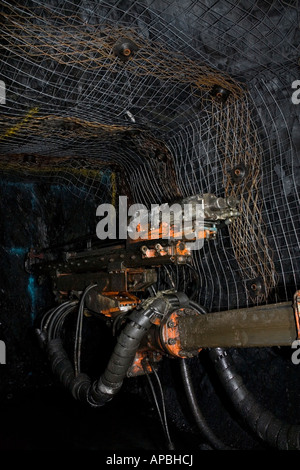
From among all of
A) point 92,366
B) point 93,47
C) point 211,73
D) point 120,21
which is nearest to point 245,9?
point 211,73

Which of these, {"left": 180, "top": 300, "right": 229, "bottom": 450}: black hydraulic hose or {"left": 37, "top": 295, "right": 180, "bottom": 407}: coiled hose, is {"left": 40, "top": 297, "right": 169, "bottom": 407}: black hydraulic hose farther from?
{"left": 180, "top": 300, "right": 229, "bottom": 450}: black hydraulic hose

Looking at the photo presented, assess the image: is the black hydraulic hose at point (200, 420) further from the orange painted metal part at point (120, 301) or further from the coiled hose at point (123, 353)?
the orange painted metal part at point (120, 301)

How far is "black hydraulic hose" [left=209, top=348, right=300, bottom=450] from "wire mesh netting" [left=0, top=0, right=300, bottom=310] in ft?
2.05

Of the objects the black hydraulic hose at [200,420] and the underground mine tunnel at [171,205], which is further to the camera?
the black hydraulic hose at [200,420]

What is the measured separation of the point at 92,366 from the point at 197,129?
3.16 m

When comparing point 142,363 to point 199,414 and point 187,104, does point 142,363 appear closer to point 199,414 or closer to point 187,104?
point 199,414

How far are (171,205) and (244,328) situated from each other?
98 centimetres

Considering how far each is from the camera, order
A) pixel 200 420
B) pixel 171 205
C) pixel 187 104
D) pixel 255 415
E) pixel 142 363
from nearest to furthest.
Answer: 1. pixel 255 415
2. pixel 171 205
3. pixel 200 420
4. pixel 142 363
5. pixel 187 104

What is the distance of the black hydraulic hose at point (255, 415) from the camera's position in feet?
6.56

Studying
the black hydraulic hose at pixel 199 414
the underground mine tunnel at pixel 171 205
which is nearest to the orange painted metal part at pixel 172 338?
the underground mine tunnel at pixel 171 205

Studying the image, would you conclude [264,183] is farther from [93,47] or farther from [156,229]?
[93,47]

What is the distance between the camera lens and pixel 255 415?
2219mm

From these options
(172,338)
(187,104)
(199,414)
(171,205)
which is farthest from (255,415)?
(187,104)

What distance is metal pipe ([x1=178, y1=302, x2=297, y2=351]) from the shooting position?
5.21 feet
